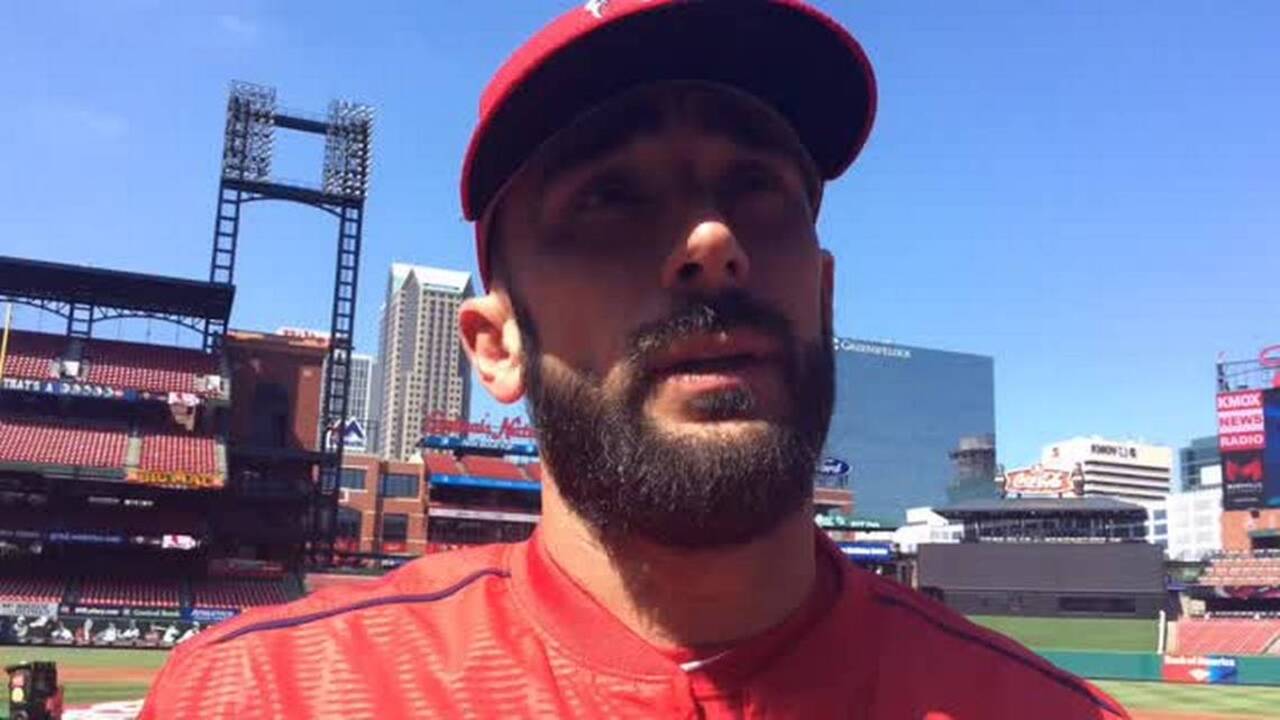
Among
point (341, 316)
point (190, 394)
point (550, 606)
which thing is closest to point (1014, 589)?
point (341, 316)

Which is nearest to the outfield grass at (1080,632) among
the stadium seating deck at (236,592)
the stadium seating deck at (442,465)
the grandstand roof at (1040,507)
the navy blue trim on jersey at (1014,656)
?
the grandstand roof at (1040,507)

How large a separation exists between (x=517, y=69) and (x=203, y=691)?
3.51 feet

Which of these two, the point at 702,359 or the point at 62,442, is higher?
the point at 62,442

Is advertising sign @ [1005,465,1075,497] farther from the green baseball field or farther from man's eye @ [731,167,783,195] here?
man's eye @ [731,167,783,195]

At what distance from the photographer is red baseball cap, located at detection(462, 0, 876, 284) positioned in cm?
175

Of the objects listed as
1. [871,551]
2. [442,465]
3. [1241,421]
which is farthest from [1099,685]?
[442,465]

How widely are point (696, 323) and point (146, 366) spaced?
48645 millimetres

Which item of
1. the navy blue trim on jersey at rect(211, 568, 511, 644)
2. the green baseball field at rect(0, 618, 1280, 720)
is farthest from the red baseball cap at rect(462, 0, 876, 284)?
the green baseball field at rect(0, 618, 1280, 720)

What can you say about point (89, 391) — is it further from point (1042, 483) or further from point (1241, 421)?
point (1042, 483)

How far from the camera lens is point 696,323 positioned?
1.62m

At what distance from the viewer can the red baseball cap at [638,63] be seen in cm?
175

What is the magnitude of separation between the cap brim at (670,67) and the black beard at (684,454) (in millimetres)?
405

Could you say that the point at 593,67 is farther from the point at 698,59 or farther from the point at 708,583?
the point at 708,583

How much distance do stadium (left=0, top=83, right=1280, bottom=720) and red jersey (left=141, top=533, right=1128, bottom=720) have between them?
95.9ft
